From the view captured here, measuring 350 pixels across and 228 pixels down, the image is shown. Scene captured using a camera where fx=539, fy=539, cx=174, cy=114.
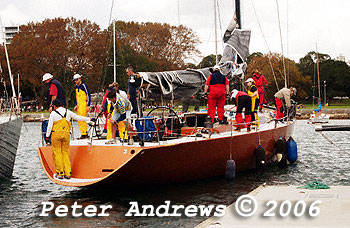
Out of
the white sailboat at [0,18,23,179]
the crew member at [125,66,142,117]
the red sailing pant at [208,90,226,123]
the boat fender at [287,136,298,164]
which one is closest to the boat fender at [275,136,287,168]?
the boat fender at [287,136,298,164]

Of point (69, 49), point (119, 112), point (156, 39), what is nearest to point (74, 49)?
point (69, 49)

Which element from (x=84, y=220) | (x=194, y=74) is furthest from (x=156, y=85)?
(x=84, y=220)

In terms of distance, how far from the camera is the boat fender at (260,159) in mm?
14933

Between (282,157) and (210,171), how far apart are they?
4055mm

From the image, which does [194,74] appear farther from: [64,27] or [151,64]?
[64,27]

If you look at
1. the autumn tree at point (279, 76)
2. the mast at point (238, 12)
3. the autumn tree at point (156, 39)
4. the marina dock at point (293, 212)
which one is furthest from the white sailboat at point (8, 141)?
the autumn tree at point (279, 76)

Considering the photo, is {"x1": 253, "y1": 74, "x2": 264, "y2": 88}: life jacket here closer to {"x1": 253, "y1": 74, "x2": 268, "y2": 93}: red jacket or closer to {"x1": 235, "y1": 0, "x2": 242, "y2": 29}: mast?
{"x1": 253, "y1": 74, "x2": 268, "y2": 93}: red jacket

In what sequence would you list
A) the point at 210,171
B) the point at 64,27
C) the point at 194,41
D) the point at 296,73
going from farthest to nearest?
the point at 296,73
the point at 64,27
the point at 194,41
the point at 210,171

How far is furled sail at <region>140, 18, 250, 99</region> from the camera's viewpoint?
47.9ft

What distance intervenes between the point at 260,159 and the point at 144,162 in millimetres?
4834

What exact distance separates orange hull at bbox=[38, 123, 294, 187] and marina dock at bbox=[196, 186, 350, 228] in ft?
8.21

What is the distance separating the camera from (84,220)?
394 inches

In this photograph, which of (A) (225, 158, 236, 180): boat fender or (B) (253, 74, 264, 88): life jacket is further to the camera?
(B) (253, 74, 264, 88): life jacket

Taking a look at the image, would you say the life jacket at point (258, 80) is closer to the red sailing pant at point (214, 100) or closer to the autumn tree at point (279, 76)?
the red sailing pant at point (214, 100)
